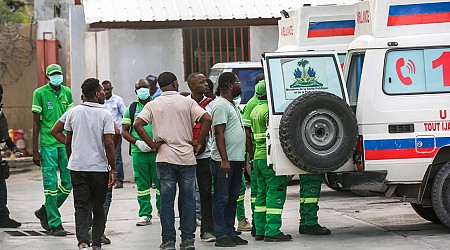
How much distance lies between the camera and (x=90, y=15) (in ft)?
59.6

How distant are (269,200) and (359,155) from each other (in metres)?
1.09

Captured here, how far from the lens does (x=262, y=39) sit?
18844 millimetres

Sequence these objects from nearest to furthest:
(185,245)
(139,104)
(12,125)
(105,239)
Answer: (185,245) < (105,239) < (139,104) < (12,125)

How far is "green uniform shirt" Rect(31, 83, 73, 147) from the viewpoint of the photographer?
11.5 m

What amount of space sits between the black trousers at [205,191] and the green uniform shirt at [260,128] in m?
Answer: 0.58

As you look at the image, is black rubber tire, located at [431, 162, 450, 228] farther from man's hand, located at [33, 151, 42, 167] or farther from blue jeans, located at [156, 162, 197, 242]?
man's hand, located at [33, 151, 42, 167]

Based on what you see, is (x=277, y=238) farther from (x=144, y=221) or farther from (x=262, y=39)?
(x=262, y=39)

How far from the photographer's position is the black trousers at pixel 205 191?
10453 mm

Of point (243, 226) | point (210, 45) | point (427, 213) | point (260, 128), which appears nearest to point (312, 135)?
point (260, 128)

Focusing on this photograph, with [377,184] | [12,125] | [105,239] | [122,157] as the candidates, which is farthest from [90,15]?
[377,184]

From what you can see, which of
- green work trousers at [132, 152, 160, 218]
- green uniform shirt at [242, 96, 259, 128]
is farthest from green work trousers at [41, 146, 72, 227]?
green uniform shirt at [242, 96, 259, 128]

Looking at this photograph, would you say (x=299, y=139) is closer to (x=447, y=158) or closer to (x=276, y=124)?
(x=276, y=124)

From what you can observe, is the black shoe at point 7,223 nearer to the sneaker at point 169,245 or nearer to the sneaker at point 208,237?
the sneaker at point 208,237

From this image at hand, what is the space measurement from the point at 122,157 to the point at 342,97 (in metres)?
8.60
